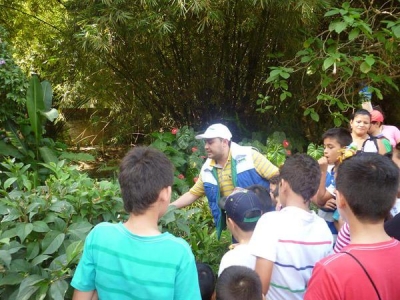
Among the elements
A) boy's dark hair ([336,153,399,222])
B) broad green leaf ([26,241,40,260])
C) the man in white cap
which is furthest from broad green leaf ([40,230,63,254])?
boy's dark hair ([336,153,399,222])

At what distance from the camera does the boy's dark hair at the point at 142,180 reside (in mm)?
1534

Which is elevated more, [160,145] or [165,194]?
[165,194]

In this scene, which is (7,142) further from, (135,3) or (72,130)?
(72,130)

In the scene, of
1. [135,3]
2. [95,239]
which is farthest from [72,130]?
[95,239]

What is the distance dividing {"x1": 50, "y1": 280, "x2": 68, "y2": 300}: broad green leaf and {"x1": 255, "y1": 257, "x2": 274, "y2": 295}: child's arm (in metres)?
0.78

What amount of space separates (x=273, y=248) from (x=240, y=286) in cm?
24

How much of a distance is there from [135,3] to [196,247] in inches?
108

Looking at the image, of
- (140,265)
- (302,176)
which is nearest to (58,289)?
(140,265)

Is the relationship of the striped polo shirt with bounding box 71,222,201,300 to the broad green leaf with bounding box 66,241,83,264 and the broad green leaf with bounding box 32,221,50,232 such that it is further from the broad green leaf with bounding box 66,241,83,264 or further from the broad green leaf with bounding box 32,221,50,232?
the broad green leaf with bounding box 32,221,50,232

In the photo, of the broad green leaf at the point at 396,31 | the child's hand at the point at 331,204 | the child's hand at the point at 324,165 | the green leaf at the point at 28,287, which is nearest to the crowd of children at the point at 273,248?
the green leaf at the point at 28,287

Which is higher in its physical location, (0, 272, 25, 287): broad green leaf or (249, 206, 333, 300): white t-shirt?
(249, 206, 333, 300): white t-shirt

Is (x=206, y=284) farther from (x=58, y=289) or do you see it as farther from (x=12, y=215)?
(x=12, y=215)

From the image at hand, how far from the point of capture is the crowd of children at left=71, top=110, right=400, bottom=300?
132 cm

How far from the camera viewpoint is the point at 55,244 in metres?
2.04
